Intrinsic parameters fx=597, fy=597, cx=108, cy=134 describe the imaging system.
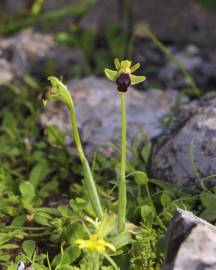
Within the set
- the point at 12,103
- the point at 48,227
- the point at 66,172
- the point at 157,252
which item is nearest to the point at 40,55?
the point at 12,103

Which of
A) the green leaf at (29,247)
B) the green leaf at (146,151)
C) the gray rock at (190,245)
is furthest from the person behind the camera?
the green leaf at (146,151)

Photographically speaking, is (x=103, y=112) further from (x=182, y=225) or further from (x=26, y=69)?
(x=182, y=225)

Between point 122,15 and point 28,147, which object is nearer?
point 28,147

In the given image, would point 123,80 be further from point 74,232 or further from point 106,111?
point 106,111

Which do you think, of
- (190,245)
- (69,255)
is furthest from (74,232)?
(190,245)

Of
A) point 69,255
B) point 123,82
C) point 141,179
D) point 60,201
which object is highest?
point 123,82

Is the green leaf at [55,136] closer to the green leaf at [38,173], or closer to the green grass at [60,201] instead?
the green grass at [60,201]

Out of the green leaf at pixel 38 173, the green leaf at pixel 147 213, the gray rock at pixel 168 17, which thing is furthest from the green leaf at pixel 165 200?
the gray rock at pixel 168 17
